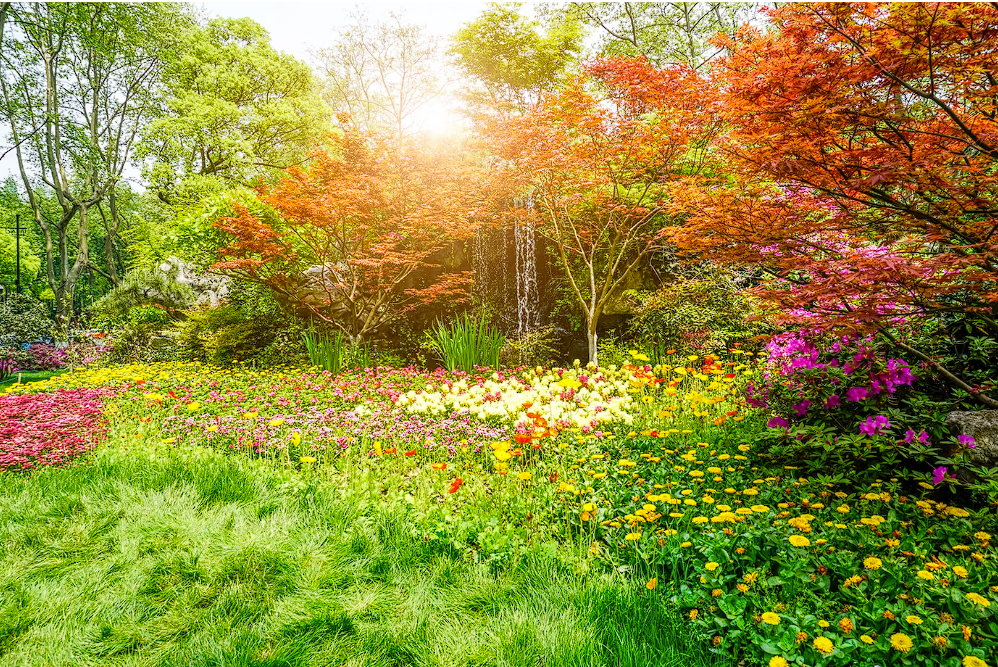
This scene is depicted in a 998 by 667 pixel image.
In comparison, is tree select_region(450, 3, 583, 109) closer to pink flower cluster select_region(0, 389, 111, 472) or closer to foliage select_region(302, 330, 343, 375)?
foliage select_region(302, 330, 343, 375)

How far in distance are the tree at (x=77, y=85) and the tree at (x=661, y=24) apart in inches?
539

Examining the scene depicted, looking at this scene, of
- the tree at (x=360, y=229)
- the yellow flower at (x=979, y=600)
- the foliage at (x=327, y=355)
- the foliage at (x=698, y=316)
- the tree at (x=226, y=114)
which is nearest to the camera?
the yellow flower at (x=979, y=600)

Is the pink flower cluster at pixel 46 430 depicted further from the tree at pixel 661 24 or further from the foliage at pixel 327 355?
the tree at pixel 661 24

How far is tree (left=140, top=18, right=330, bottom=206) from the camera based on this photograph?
12594 millimetres

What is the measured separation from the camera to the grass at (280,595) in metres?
1.74

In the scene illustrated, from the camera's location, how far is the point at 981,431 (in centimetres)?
244

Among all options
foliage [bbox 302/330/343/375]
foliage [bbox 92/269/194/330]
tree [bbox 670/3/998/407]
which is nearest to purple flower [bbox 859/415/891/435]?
tree [bbox 670/3/998/407]

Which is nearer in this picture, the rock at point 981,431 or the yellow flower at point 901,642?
the yellow flower at point 901,642

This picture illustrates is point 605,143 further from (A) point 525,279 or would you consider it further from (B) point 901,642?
(B) point 901,642

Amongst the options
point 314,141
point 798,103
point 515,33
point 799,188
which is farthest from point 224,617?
point 515,33

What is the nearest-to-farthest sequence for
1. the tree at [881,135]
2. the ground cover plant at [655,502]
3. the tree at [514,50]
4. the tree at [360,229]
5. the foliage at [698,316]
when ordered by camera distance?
the ground cover plant at [655,502], the tree at [881,135], the foliage at [698,316], the tree at [360,229], the tree at [514,50]

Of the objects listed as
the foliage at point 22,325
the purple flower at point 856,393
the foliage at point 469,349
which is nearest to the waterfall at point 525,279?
the foliage at point 469,349

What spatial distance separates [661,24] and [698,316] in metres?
15.2

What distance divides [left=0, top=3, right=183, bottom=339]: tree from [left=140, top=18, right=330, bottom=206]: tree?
1864 mm
